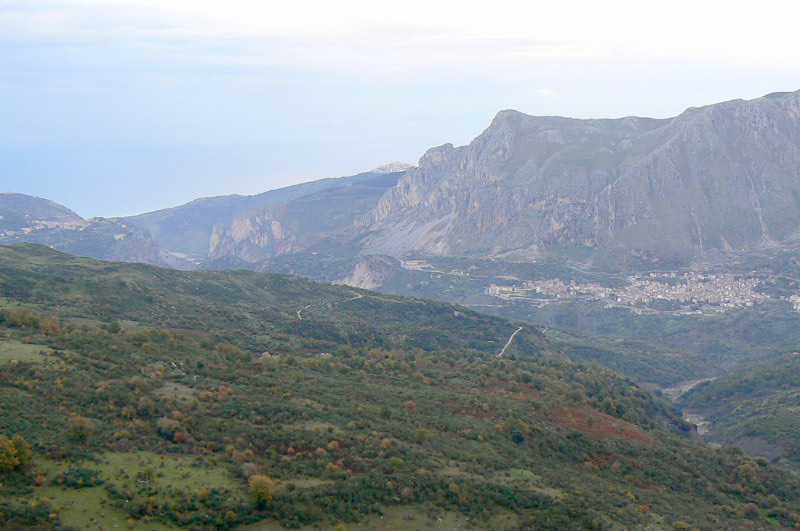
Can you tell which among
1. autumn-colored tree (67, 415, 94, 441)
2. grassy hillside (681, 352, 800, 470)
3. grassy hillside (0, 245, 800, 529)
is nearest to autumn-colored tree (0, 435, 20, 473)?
grassy hillside (0, 245, 800, 529)

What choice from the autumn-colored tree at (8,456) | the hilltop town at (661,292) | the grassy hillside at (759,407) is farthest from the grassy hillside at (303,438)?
the hilltop town at (661,292)

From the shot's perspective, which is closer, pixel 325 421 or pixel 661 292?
pixel 325 421

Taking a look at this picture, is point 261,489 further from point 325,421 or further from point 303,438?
point 325,421

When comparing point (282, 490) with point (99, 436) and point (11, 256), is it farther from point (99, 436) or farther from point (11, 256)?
point (11, 256)

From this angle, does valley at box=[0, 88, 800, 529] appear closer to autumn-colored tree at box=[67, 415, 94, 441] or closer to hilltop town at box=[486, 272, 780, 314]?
autumn-colored tree at box=[67, 415, 94, 441]

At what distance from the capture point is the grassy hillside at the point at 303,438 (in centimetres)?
3048

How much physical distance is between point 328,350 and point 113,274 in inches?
1166

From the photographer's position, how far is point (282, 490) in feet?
103

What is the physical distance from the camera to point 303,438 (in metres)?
38.1

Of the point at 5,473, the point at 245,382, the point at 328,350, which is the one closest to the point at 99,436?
the point at 5,473

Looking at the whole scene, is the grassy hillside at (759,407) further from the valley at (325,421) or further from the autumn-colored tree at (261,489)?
the autumn-colored tree at (261,489)

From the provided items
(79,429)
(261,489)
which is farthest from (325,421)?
(79,429)

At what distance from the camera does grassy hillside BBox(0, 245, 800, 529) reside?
30.5 meters

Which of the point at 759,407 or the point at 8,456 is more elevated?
the point at 8,456
